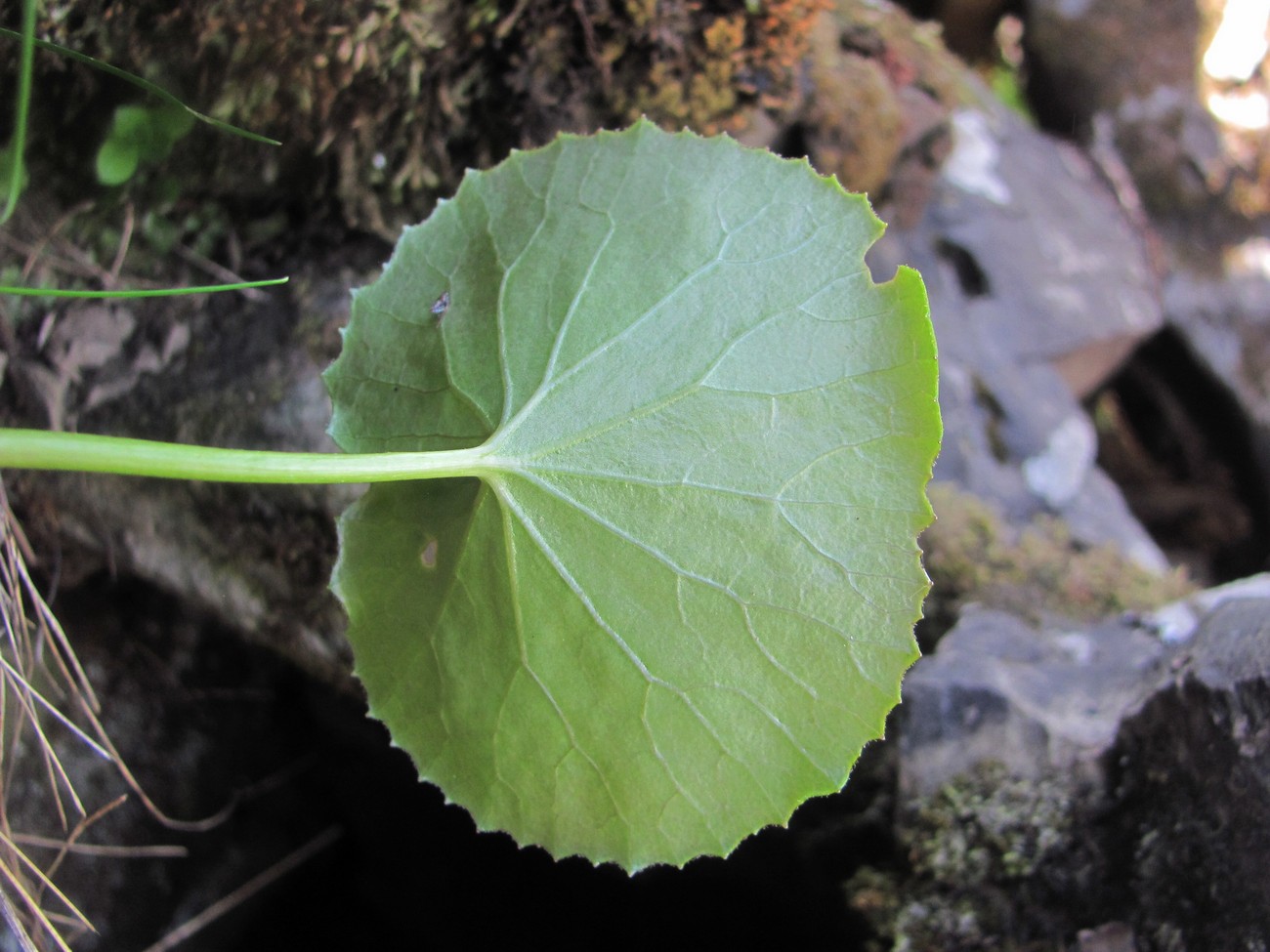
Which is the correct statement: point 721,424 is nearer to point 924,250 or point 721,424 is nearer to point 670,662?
point 670,662

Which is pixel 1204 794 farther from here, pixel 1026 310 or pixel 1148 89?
pixel 1148 89

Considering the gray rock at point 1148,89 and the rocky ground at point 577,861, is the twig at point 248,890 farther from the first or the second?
the gray rock at point 1148,89

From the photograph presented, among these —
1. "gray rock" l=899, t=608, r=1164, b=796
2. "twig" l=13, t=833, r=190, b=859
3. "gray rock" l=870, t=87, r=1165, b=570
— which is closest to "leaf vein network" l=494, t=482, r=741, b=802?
"gray rock" l=899, t=608, r=1164, b=796

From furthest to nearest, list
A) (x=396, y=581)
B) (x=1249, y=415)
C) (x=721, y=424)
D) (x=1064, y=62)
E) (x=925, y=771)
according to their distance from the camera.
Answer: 1. (x=1064, y=62)
2. (x=1249, y=415)
3. (x=925, y=771)
4. (x=396, y=581)
5. (x=721, y=424)

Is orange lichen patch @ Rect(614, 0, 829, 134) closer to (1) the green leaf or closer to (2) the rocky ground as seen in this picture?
(2) the rocky ground

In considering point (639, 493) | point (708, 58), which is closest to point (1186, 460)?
point (708, 58)

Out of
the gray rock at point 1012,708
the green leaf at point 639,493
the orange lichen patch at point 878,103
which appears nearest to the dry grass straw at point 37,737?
the green leaf at point 639,493

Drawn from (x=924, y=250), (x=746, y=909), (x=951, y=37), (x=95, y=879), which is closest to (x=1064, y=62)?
(x=951, y=37)
